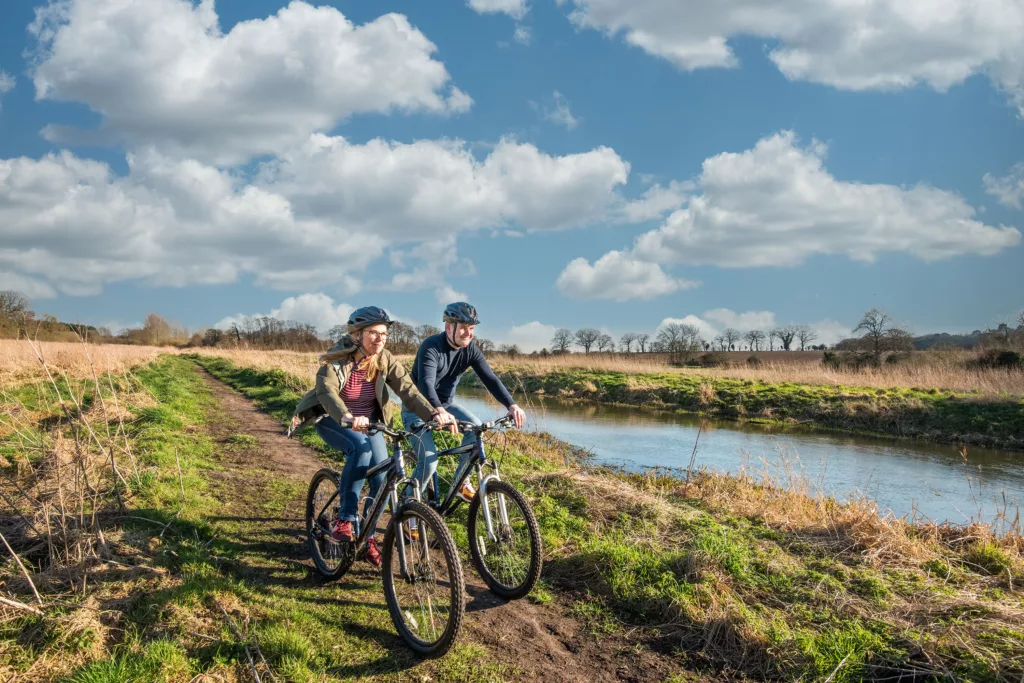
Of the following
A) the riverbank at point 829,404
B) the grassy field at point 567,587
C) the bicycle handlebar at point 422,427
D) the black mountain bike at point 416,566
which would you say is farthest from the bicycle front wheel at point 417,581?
the riverbank at point 829,404

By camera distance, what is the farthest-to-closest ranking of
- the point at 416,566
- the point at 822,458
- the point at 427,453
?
the point at 822,458, the point at 427,453, the point at 416,566

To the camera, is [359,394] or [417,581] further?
[359,394]

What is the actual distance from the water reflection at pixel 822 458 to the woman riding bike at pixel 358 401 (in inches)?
166

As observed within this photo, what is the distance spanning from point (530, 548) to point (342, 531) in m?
1.36

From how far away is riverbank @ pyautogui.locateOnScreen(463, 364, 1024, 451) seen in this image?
1842 centimetres

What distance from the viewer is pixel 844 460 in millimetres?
14391

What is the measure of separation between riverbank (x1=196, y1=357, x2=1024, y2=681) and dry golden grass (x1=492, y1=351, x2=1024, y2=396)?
18677 millimetres

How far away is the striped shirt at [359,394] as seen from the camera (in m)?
4.83

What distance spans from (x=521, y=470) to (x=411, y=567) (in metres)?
4.35

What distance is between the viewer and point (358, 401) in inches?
193

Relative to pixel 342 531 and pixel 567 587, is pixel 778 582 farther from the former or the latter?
pixel 342 531

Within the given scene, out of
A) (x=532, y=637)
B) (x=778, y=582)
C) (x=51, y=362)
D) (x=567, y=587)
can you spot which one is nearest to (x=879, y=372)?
(x=778, y=582)

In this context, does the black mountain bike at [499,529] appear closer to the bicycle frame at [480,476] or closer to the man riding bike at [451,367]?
the bicycle frame at [480,476]

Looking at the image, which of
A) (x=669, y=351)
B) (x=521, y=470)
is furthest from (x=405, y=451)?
(x=669, y=351)
